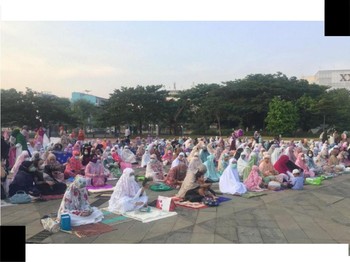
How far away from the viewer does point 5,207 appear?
758 cm

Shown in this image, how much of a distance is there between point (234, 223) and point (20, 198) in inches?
197

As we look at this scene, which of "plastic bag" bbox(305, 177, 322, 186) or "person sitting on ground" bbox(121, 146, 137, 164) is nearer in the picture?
"plastic bag" bbox(305, 177, 322, 186)

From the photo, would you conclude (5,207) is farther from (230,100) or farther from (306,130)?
(306,130)

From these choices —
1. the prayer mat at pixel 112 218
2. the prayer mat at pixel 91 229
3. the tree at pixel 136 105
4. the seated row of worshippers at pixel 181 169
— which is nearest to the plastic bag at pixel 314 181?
the seated row of worshippers at pixel 181 169

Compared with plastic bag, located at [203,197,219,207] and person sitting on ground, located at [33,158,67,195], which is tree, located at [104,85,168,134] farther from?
plastic bag, located at [203,197,219,207]

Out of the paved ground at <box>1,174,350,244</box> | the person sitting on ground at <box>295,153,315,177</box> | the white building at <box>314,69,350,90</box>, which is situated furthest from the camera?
the white building at <box>314,69,350,90</box>

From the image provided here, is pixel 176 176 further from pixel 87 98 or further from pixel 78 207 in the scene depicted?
pixel 87 98

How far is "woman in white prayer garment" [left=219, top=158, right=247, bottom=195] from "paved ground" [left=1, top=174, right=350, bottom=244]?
0.40 m

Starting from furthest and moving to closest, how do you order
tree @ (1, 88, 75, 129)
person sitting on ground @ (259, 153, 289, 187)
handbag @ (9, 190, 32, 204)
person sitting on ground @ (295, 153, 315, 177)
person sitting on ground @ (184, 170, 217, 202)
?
tree @ (1, 88, 75, 129) → person sitting on ground @ (295, 153, 315, 177) → person sitting on ground @ (259, 153, 289, 187) → person sitting on ground @ (184, 170, 217, 202) → handbag @ (9, 190, 32, 204)

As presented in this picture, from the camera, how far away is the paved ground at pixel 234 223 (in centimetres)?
581

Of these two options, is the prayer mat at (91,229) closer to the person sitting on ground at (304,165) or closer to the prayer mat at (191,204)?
the prayer mat at (191,204)

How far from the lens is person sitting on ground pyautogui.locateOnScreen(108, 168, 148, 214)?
7.21 m

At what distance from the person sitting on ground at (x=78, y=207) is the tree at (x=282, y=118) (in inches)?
763

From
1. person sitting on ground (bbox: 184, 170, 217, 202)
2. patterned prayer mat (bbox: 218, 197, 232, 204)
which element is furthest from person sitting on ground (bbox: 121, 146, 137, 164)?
person sitting on ground (bbox: 184, 170, 217, 202)
